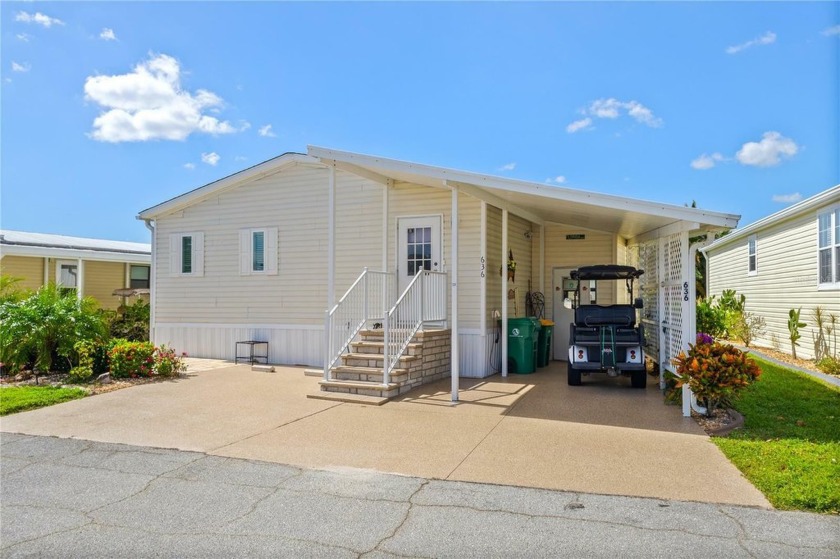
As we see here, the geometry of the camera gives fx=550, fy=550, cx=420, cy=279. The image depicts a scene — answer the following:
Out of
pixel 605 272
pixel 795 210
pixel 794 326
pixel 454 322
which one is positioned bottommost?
pixel 794 326

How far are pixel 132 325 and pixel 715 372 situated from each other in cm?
1453

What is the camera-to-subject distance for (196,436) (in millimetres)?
6457

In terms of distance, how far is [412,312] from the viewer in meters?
9.89

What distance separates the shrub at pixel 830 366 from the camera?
10531 mm

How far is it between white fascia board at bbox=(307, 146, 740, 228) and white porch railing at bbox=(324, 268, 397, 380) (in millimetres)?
1844

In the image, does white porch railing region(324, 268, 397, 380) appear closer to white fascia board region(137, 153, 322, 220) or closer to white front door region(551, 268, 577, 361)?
white fascia board region(137, 153, 322, 220)

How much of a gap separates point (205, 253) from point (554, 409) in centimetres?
956

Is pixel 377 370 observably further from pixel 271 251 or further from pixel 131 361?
pixel 271 251

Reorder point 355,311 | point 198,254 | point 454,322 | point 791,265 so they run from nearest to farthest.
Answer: point 454,322
point 355,311
point 791,265
point 198,254

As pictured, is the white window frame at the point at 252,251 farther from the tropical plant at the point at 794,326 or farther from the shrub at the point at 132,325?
the tropical plant at the point at 794,326

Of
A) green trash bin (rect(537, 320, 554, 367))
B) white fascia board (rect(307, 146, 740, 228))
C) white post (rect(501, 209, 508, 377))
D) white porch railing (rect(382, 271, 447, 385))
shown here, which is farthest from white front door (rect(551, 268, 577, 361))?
white fascia board (rect(307, 146, 740, 228))

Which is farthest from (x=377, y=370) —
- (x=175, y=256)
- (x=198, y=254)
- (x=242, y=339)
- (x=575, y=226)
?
(x=175, y=256)

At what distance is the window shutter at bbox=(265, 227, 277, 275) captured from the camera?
12664mm

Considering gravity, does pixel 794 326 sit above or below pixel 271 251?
below
